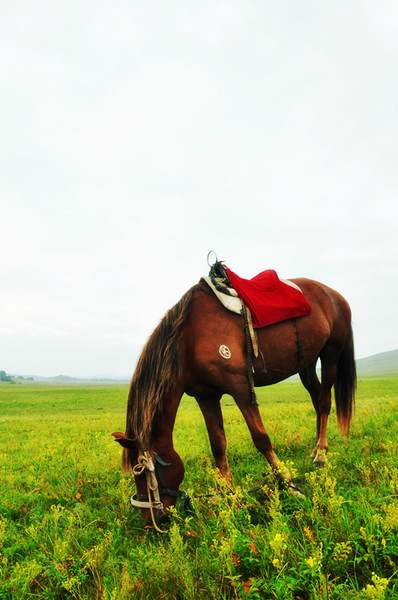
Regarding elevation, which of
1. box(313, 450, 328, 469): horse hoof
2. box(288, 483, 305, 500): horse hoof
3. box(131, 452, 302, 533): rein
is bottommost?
box(313, 450, 328, 469): horse hoof

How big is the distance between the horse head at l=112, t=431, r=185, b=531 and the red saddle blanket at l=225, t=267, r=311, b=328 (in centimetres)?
182

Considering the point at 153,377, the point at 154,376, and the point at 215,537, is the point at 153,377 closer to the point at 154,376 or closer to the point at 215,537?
the point at 154,376

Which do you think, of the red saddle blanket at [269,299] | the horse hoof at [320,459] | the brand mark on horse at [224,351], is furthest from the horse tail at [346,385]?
the brand mark on horse at [224,351]

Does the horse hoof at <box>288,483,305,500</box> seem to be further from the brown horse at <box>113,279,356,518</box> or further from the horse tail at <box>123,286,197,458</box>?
the horse tail at <box>123,286,197,458</box>

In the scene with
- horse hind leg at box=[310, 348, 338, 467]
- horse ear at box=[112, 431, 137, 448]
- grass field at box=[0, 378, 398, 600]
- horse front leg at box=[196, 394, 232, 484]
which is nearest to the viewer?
grass field at box=[0, 378, 398, 600]

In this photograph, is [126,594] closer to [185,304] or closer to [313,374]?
[185,304]

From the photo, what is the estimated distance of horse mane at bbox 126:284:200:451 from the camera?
332 cm

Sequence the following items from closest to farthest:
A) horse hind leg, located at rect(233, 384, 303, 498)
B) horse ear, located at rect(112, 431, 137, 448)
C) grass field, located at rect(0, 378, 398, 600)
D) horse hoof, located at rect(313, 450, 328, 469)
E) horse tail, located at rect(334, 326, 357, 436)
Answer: grass field, located at rect(0, 378, 398, 600) < horse ear, located at rect(112, 431, 137, 448) < horse hind leg, located at rect(233, 384, 303, 498) < horse hoof, located at rect(313, 450, 328, 469) < horse tail, located at rect(334, 326, 357, 436)

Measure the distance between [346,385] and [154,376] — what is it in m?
3.98

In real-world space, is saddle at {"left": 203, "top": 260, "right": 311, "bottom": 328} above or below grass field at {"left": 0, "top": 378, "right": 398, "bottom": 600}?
above

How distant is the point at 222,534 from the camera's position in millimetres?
2547

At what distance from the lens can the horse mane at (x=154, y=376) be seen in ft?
10.9

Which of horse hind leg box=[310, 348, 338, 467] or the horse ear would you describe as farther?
horse hind leg box=[310, 348, 338, 467]

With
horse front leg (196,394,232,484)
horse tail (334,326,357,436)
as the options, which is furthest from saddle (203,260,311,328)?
horse tail (334,326,357,436)
